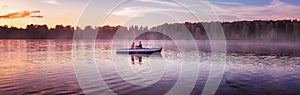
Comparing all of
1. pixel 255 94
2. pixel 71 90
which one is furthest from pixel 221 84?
pixel 71 90

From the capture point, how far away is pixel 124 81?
1268 inches

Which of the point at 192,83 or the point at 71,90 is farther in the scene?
the point at 192,83

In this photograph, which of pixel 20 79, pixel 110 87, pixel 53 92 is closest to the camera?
pixel 53 92

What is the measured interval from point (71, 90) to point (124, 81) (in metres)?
6.82

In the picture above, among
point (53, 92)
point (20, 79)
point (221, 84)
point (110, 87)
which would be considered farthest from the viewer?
point (20, 79)

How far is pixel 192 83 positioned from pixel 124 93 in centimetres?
847

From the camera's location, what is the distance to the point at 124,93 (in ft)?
85.3

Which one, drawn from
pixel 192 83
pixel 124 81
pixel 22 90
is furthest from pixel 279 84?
pixel 22 90

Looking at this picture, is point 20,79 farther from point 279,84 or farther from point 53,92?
point 279,84

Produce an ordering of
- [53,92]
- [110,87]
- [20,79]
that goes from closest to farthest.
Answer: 1. [53,92]
2. [110,87]
3. [20,79]

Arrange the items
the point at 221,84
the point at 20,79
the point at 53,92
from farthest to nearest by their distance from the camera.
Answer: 1. the point at 20,79
2. the point at 221,84
3. the point at 53,92

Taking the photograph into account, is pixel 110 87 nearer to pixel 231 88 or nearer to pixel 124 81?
pixel 124 81

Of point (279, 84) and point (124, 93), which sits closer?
point (124, 93)

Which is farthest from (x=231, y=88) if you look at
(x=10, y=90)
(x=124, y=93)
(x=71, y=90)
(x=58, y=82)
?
(x=10, y=90)
